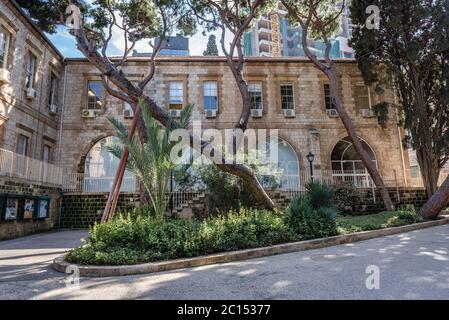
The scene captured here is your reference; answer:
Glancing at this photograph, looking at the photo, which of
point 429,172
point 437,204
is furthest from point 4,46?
point 429,172

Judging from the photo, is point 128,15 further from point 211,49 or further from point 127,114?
point 211,49

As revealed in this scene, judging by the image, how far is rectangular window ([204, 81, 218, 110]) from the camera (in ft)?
64.3

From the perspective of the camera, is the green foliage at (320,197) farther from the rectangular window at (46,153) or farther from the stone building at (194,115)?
the rectangular window at (46,153)

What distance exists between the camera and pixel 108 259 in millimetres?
5879

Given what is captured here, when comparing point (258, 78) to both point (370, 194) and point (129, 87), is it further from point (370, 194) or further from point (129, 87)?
point (129, 87)

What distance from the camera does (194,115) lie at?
63.1 feet

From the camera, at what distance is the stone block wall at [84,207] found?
15602mm

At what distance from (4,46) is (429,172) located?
21381mm

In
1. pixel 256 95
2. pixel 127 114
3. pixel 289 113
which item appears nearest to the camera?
pixel 127 114

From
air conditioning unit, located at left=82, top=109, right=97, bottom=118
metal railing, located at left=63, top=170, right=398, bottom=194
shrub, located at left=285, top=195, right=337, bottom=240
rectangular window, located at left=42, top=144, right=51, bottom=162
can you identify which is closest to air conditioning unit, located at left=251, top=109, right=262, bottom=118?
metal railing, located at left=63, top=170, right=398, bottom=194

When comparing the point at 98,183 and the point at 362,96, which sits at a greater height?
the point at 362,96

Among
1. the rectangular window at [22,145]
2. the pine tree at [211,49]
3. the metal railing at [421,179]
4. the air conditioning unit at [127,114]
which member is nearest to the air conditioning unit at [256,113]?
the air conditioning unit at [127,114]

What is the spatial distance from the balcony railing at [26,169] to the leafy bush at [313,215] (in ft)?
34.5
